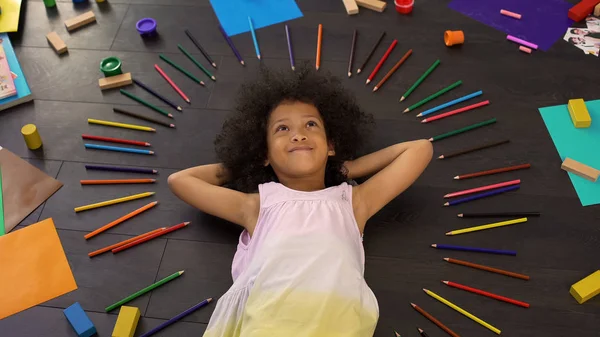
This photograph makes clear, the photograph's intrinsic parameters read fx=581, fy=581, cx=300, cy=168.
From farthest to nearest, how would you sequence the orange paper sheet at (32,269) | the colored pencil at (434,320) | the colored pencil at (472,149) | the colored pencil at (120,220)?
the colored pencil at (472,149)
the colored pencil at (120,220)
the orange paper sheet at (32,269)
the colored pencil at (434,320)

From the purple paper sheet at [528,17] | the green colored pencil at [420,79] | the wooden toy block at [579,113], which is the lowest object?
the green colored pencil at [420,79]

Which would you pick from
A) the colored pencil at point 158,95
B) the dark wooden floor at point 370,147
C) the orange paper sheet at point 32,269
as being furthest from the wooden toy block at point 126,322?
the colored pencil at point 158,95

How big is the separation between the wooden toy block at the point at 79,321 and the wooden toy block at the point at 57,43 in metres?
1.14

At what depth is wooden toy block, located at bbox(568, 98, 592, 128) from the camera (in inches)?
77.7

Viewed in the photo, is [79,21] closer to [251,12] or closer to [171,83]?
[171,83]

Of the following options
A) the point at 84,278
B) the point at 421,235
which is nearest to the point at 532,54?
the point at 421,235

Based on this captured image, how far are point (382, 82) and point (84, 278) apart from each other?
1.22 meters

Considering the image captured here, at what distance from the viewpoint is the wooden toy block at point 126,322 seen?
5.17 ft

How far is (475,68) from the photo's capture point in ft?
7.18

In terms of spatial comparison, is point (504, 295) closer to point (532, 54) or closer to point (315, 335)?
point (315, 335)

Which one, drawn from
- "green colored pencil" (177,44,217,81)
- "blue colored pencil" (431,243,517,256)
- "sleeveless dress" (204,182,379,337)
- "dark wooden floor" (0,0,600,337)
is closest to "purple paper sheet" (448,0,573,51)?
"dark wooden floor" (0,0,600,337)

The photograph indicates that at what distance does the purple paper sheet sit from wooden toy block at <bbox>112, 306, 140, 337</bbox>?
1715 millimetres

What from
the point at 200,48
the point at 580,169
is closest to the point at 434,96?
the point at 580,169

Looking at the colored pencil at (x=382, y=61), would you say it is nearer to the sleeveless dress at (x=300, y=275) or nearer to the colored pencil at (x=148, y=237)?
the sleeveless dress at (x=300, y=275)
